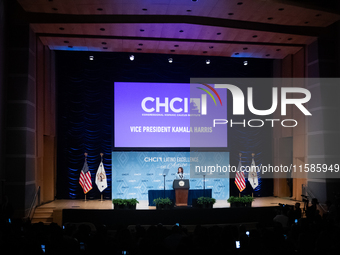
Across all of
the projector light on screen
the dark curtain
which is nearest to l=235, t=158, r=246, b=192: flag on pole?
the dark curtain

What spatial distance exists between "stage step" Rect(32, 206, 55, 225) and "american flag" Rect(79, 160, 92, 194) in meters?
1.84

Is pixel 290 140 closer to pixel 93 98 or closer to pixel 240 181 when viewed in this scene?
pixel 240 181

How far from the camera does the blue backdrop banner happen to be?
43.8 feet

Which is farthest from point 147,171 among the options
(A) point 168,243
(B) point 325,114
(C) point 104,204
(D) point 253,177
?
(A) point 168,243

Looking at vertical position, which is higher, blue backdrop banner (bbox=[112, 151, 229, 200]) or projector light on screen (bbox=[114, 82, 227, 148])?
projector light on screen (bbox=[114, 82, 227, 148])

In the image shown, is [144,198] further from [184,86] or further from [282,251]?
[282,251]

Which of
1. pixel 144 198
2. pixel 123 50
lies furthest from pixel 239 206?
pixel 123 50

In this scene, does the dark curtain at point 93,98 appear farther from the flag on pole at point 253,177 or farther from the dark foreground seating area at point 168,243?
the dark foreground seating area at point 168,243

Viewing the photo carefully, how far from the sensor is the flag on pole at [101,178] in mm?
13086

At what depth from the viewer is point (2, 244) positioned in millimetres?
3938

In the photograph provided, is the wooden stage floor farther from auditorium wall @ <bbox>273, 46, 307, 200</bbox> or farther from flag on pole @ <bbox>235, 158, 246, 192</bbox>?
flag on pole @ <bbox>235, 158, 246, 192</bbox>

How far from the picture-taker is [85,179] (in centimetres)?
1286

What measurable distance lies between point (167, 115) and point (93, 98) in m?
3.07

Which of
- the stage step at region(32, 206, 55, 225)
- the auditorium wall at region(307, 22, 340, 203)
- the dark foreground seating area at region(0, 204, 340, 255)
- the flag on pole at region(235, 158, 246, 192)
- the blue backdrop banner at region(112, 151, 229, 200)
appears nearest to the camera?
the dark foreground seating area at region(0, 204, 340, 255)
